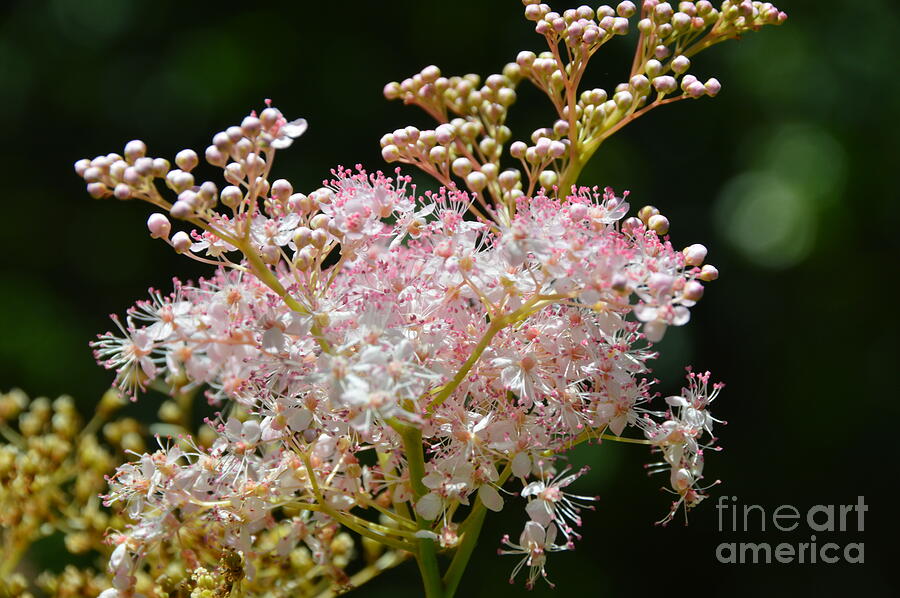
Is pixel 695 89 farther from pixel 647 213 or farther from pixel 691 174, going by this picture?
pixel 691 174

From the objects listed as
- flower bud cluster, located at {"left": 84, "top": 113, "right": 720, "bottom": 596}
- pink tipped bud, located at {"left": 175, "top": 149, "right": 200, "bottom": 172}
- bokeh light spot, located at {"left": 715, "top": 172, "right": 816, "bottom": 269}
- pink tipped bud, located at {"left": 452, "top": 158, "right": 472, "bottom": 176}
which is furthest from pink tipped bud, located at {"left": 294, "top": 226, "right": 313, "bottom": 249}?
bokeh light spot, located at {"left": 715, "top": 172, "right": 816, "bottom": 269}

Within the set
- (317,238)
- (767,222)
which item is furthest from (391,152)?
(767,222)

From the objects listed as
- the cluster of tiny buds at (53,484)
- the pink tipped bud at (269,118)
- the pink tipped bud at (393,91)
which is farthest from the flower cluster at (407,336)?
the cluster of tiny buds at (53,484)

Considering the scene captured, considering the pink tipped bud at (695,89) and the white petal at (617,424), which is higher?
the pink tipped bud at (695,89)

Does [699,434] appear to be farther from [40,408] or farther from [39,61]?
[39,61]

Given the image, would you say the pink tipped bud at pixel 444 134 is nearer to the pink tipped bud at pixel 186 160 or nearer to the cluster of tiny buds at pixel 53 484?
the pink tipped bud at pixel 186 160
